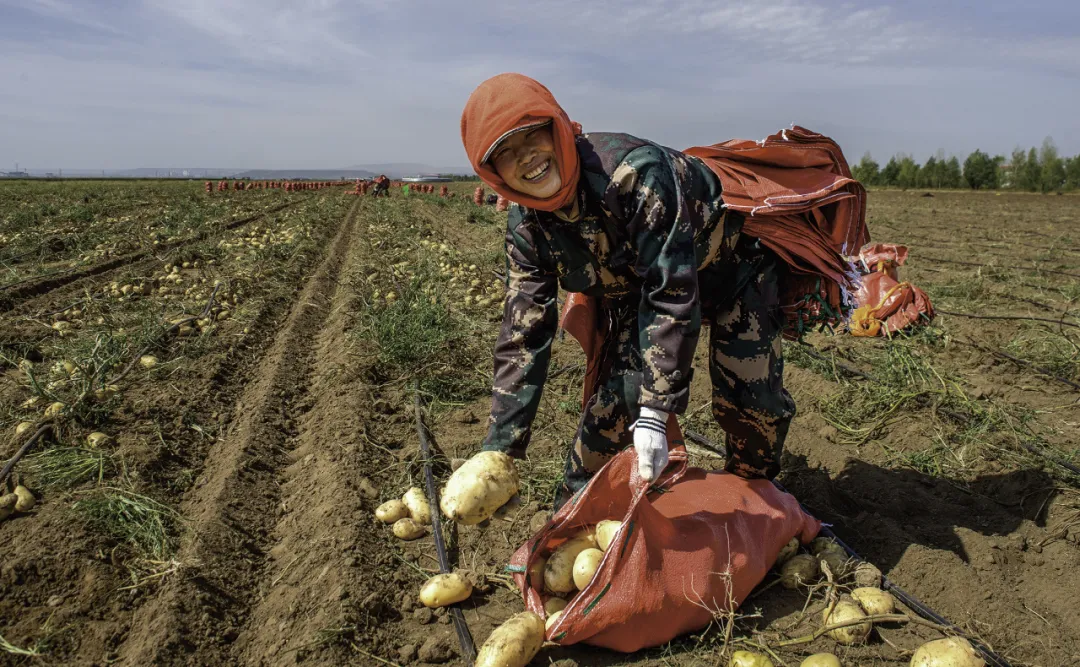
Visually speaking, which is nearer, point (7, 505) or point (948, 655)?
point (948, 655)

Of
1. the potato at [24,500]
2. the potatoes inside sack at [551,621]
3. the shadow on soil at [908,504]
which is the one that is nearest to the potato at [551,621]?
the potatoes inside sack at [551,621]

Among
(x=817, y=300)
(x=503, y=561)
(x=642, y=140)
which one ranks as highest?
(x=642, y=140)

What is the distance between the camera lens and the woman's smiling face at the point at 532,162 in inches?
65.6

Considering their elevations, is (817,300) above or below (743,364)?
above

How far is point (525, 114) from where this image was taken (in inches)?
62.1

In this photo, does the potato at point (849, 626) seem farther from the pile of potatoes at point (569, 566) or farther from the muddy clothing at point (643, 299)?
the pile of potatoes at point (569, 566)

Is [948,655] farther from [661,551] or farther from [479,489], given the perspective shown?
[479,489]

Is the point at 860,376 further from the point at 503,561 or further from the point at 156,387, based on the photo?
the point at 156,387

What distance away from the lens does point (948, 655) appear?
162 centimetres

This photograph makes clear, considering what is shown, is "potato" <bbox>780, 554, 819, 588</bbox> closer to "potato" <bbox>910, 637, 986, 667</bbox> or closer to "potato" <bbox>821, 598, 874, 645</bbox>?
"potato" <bbox>821, 598, 874, 645</bbox>

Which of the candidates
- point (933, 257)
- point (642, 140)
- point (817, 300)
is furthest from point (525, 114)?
point (933, 257)

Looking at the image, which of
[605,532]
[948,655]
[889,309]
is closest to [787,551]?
[948,655]

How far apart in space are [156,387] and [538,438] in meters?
2.11

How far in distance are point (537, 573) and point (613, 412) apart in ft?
1.70
